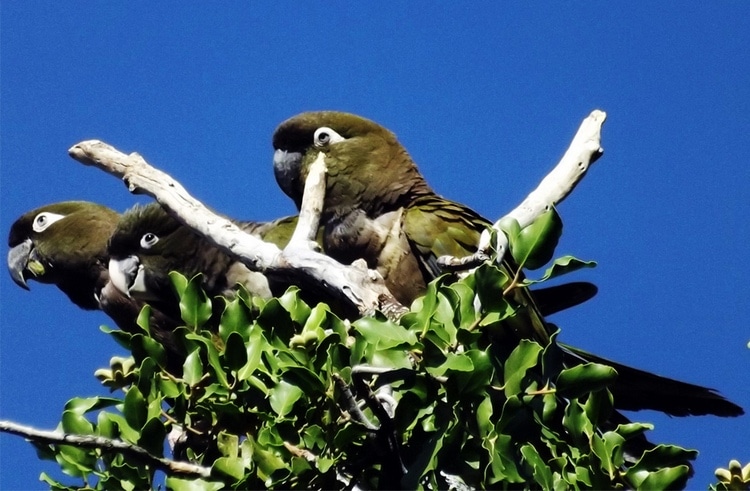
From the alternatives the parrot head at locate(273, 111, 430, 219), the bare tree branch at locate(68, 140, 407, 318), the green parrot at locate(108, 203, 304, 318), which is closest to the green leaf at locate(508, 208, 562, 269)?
the bare tree branch at locate(68, 140, 407, 318)

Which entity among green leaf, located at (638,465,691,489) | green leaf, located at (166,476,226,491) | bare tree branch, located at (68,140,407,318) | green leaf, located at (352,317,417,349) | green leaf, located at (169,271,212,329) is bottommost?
green leaf, located at (638,465,691,489)

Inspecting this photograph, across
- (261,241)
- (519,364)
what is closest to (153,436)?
(519,364)

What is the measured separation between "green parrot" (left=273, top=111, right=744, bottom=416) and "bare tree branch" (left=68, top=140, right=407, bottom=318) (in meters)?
0.22

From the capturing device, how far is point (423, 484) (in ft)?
9.40

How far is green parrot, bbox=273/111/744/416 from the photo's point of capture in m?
4.90

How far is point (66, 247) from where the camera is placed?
6.03 meters

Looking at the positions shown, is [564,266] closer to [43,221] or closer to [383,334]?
[383,334]

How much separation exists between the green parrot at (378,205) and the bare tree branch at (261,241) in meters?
0.22

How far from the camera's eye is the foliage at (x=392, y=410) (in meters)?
2.84

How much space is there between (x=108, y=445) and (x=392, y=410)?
844mm

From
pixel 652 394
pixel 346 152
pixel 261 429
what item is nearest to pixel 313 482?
pixel 261 429

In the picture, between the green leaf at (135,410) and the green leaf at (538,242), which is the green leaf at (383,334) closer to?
the green leaf at (538,242)

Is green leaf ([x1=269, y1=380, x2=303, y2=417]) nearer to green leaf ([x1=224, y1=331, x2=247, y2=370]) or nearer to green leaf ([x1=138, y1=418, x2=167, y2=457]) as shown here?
A: green leaf ([x1=224, y1=331, x2=247, y2=370])

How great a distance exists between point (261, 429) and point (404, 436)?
42 centimetres
